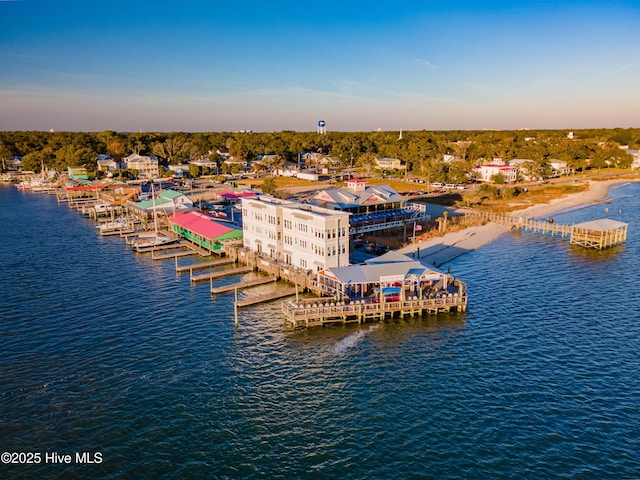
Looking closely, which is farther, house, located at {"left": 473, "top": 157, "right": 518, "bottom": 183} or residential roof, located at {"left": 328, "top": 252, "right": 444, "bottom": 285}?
house, located at {"left": 473, "top": 157, "right": 518, "bottom": 183}

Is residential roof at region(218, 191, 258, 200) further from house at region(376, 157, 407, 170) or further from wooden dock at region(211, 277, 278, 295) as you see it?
house at region(376, 157, 407, 170)

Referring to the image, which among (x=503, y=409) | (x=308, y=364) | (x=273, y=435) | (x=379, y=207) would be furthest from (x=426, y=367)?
(x=379, y=207)

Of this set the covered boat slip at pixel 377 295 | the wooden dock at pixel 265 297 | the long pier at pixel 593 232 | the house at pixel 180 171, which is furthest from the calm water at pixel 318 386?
the house at pixel 180 171

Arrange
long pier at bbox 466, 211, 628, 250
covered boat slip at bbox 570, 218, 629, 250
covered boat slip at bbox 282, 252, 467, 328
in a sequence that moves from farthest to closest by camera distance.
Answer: long pier at bbox 466, 211, 628, 250
covered boat slip at bbox 570, 218, 629, 250
covered boat slip at bbox 282, 252, 467, 328

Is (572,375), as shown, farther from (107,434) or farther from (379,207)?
(379,207)

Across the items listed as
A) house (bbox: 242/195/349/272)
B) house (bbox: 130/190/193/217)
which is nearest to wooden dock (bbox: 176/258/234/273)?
house (bbox: 242/195/349/272)

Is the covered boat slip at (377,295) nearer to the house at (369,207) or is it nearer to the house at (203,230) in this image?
the house at (369,207)

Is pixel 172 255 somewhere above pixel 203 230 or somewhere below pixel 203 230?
below

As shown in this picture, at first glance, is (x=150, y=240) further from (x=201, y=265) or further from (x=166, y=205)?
(x=201, y=265)

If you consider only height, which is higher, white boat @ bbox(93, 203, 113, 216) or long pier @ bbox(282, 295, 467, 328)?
white boat @ bbox(93, 203, 113, 216)

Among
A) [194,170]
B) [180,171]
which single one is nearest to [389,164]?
[194,170]
